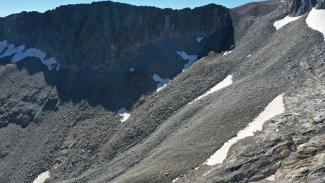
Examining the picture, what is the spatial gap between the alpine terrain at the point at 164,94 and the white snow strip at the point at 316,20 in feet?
0.68

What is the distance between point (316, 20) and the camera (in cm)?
7481

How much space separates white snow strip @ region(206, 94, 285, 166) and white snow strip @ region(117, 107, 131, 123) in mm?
27040

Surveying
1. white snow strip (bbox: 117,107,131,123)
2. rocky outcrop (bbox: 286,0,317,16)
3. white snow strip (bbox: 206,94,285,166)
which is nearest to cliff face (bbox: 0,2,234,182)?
white snow strip (bbox: 117,107,131,123)

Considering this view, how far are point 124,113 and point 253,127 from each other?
30497 mm

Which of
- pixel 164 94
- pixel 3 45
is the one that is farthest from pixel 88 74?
pixel 3 45

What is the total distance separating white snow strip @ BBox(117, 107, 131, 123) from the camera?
7876 centimetres

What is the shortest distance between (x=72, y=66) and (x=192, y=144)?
45225 millimetres

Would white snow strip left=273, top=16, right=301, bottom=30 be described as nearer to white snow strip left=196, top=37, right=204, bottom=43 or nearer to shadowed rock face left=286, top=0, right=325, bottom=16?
shadowed rock face left=286, top=0, right=325, bottom=16

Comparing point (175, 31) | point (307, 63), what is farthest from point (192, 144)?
point (175, 31)

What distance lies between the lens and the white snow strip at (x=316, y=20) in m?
71.9

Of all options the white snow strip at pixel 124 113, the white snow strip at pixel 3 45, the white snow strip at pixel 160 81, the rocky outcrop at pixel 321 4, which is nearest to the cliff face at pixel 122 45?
the white snow strip at pixel 160 81

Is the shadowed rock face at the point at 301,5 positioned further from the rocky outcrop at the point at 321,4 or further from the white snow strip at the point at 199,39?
the white snow strip at the point at 199,39

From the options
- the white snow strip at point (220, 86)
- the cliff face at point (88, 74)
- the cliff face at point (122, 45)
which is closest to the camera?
the white snow strip at point (220, 86)

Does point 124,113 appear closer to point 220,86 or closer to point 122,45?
point 220,86
